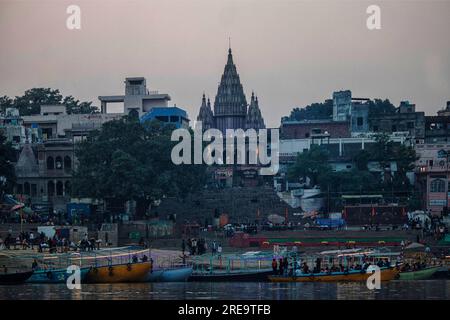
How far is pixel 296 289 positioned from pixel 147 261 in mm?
3937

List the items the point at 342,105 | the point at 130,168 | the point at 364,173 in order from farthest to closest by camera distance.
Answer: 1. the point at 342,105
2. the point at 364,173
3. the point at 130,168

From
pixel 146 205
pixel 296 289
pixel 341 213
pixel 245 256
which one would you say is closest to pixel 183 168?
pixel 146 205

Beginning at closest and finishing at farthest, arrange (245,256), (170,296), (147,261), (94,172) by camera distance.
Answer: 1. (170,296)
2. (147,261)
3. (245,256)
4. (94,172)

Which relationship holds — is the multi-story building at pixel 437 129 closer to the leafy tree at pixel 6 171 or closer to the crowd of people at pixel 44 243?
the leafy tree at pixel 6 171

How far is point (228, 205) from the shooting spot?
3978 centimetres

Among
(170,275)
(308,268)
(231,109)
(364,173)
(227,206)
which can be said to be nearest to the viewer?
(308,268)

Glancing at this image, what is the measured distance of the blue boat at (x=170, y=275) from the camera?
25859 millimetres

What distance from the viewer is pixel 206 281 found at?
86.0 feet

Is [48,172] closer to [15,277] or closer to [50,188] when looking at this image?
[50,188]

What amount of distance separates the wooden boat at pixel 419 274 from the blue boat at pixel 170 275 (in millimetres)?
5310

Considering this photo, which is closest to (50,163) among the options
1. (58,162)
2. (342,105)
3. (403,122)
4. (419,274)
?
(58,162)

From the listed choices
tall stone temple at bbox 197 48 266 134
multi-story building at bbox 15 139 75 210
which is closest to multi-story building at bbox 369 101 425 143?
tall stone temple at bbox 197 48 266 134

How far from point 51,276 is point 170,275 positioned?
2.89m
